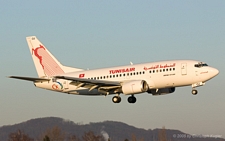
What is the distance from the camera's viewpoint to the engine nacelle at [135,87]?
210 feet

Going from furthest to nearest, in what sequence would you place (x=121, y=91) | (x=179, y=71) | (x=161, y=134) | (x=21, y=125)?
(x=21, y=125) → (x=161, y=134) → (x=121, y=91) → (x=179, y=71)

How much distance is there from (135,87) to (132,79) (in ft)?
6.34

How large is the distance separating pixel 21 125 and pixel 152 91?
390 ft

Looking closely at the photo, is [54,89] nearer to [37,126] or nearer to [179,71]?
[179,71]

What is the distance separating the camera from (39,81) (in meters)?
72.2

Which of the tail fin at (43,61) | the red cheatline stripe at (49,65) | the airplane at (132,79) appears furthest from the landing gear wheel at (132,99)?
the red cheatline stripe at (49,65)

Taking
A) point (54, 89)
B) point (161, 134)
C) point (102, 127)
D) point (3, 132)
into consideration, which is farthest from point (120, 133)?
point (54, 89)

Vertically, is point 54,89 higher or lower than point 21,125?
higher

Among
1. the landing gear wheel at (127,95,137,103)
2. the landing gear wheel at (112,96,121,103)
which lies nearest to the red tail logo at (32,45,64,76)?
the landing gear wheel at (112,96,121,103)

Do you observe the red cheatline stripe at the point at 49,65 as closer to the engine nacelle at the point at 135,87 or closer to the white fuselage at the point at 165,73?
the white fuselage at the point at 165,73

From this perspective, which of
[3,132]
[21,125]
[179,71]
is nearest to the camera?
[179,71]

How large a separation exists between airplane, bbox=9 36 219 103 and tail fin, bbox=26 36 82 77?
461mm

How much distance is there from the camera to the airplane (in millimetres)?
63438

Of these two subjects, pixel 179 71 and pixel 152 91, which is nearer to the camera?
pixel 179 71
